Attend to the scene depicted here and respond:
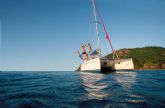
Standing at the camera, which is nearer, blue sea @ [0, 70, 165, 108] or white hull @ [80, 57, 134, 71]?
blue sea @ [0, 70, 165, 108]

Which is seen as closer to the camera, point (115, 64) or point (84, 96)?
point (84, 96)

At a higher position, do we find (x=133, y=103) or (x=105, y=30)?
(x=105, y=30)

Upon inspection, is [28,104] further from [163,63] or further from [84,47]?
[163,63]

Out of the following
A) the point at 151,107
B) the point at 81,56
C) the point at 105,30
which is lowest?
the point at 151,107

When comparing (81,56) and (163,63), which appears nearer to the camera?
(81,56)

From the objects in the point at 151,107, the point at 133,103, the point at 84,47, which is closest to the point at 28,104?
the point at 133,103

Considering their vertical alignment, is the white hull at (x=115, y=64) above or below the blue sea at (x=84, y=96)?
above

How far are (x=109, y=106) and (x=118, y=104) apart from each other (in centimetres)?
31

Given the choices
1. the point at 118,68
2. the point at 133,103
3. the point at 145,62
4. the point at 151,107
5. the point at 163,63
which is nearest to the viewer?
the point at 151,107

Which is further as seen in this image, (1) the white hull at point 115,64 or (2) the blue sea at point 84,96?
(1) the white hull at point 115,64

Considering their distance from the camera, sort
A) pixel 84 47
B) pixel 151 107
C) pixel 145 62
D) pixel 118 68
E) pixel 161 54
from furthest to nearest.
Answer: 1. pixel 161 54
2. pixel 145 62
3. pixel 84 47
4. pixel 118 68
5. pixel 151 107

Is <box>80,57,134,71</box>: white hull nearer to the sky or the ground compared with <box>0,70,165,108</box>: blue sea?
nearer to the sky

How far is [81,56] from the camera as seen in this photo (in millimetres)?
49000

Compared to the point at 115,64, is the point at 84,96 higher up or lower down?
lower down
